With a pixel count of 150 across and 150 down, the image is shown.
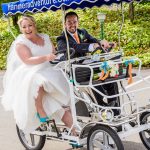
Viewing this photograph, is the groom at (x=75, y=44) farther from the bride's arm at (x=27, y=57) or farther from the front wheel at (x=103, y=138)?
the front wheel at (x=103, y=138)

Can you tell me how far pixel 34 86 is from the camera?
5.89 metres

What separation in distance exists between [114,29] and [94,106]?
42.1 feet

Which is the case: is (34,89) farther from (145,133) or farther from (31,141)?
(145,133)

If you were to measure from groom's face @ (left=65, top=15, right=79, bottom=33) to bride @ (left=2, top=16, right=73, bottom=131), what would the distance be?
1.37 feet

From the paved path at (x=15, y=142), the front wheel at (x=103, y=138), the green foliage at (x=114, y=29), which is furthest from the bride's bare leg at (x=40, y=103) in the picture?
the green foliage at (x=114, y=29)

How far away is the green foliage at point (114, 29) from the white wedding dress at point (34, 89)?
8.72 m

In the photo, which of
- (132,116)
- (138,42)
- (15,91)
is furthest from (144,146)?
(138,42)

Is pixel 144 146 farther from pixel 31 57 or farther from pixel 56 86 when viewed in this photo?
pixel 31 57

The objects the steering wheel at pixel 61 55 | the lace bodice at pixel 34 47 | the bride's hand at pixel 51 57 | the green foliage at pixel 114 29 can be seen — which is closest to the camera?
the bride's hand at pixel 51 57

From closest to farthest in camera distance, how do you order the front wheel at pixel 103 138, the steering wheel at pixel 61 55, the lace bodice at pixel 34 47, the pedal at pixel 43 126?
the front wheel at pixel 103 138, the steering wheel at pixel 61 55, the lace bodice at pixel 34 47, the pedal at pixel 43 126

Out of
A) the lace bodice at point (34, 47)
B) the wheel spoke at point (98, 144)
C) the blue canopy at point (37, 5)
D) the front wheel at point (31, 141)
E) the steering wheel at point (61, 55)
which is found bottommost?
the front wheel at point (31, 141)

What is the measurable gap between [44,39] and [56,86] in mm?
755

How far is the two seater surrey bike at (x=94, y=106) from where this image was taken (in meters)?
5.52

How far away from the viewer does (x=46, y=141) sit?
7078 millimetres
